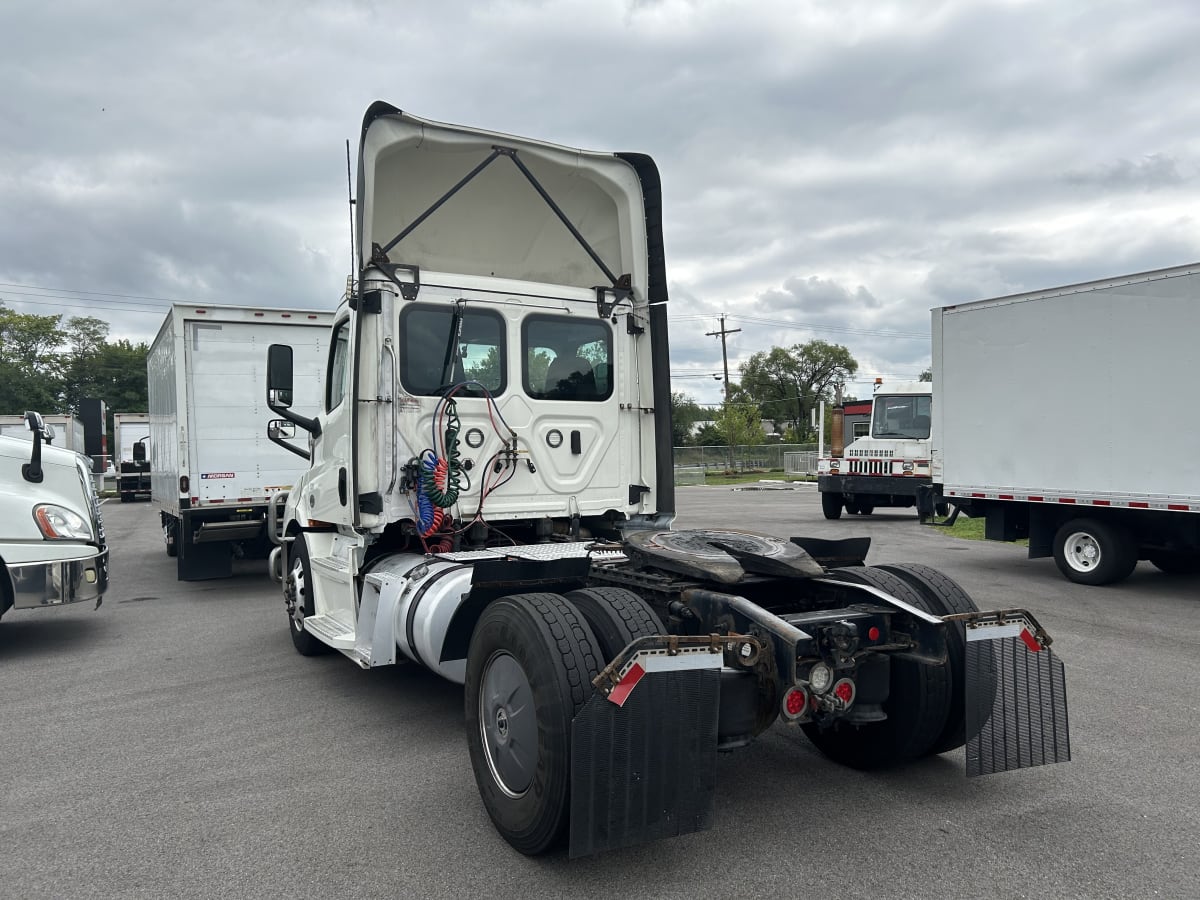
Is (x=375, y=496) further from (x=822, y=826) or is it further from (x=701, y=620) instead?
(x=822, y=826)

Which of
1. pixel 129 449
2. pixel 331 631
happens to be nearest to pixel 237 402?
pixel 331 631

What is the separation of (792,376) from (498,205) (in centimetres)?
8667

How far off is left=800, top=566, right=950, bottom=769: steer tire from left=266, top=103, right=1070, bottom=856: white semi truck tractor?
0.5 inches

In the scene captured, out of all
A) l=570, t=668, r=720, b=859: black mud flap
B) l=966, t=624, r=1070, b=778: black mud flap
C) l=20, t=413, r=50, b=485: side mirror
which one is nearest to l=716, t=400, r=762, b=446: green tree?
l=20, t=413, r=50, b=485: side mirror

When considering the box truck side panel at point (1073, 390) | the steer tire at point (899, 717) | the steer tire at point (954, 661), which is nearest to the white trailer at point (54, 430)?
the steer tire at point (899, 717)

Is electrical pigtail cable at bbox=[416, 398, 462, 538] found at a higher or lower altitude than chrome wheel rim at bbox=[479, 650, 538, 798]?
higher

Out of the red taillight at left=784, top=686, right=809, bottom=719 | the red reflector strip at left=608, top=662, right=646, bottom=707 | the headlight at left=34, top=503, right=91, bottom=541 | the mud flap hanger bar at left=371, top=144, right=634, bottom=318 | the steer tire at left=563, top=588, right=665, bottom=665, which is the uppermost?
the mud flap hanger bar at left=371, top=144, right=634, bottom=318

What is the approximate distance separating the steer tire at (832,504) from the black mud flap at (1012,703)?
1658 cm

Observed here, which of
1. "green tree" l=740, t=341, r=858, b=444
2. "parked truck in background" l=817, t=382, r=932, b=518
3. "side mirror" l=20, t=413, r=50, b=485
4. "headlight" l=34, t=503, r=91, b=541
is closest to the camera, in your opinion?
"headlight" l=34, t=503, r=91, b=541

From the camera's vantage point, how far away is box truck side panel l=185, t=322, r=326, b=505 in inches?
427

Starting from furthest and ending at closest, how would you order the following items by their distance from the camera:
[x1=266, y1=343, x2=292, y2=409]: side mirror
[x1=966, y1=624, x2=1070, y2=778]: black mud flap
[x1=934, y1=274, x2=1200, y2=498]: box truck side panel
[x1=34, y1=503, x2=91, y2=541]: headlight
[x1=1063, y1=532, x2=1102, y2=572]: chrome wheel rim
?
[x1=1063, y1=532, x2=1102, y2=572]: chrome wheel rim → [x1=934, y1=274, x2=1200, y2=498]: box truck side panel → [x1=34, y1=503, x2=91, y2=541]: headlight → [x1=266, y1=343, x2=292, y2=409]: side mirror → [x1=966, y1=624, x2=1070, y2=778]: black mud flap

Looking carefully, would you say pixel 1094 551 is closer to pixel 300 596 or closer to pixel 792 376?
pixel 300 596

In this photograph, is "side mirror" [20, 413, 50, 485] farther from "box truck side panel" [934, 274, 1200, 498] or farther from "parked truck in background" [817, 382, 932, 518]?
"parked truck in background" [817, 382, 932, 518]

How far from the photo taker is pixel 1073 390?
1045 centimetres
